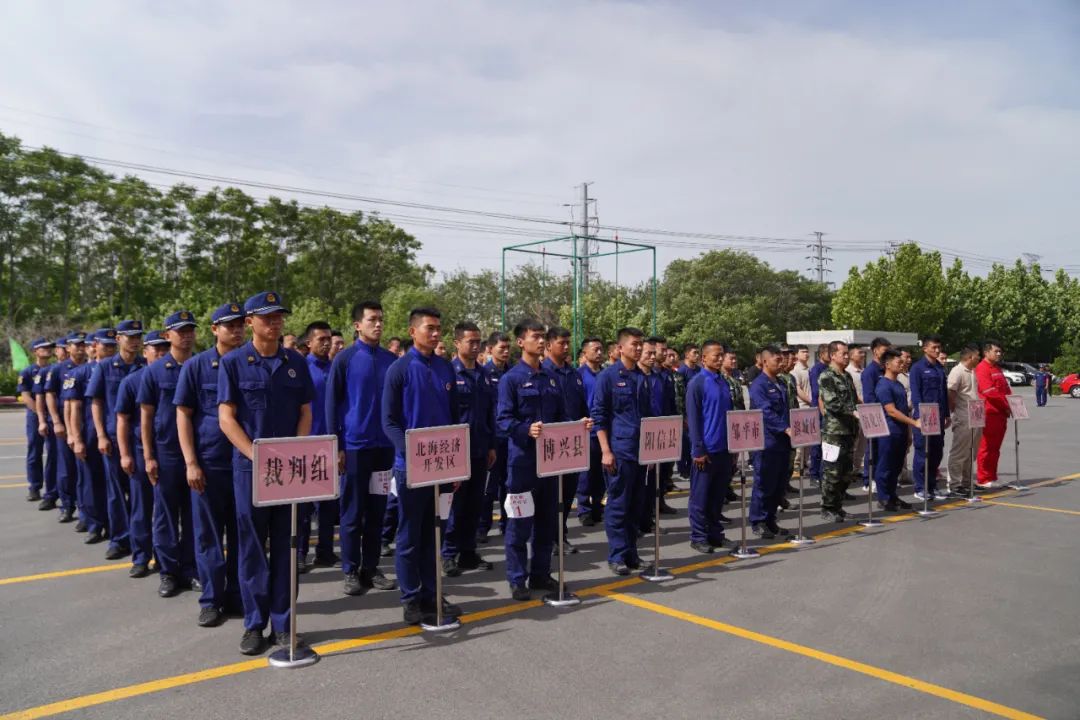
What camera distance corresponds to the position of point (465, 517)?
692 cm

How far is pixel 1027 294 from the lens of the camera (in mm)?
55188

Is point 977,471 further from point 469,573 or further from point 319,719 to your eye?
point 319,719

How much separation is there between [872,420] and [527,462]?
5044 millimetres

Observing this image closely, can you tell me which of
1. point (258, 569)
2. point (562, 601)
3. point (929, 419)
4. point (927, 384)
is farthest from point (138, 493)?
point (927, 384)

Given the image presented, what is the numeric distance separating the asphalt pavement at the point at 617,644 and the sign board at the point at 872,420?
1.57 meters

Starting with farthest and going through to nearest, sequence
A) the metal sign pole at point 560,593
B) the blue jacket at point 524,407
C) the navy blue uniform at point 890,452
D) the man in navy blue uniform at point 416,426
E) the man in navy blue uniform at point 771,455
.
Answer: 1. the navy blue uniform at point 890,452
2. the man in navy blue uniform at point 771,455
3. the blue jacket at point 524,407
4. the metal sign pole at point 560,593
5. the man in navy blue uniform at point 416,426

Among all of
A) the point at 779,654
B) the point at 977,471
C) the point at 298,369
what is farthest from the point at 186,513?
the point at 977,471

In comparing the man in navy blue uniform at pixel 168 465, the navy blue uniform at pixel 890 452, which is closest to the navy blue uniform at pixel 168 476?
the man in navy blue uniform at pixel 168 465

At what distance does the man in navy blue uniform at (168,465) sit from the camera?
600 cm

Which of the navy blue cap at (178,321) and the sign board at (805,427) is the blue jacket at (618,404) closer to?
the sign board at (805,427)

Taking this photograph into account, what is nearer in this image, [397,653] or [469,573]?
[397,653]

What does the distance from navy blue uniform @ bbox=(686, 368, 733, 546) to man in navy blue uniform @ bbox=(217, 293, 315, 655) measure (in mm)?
3987

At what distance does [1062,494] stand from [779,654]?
8359 mm

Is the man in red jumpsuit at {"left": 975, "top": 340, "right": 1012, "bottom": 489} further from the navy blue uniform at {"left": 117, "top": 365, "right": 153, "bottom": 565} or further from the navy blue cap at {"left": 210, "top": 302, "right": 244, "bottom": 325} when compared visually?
the navy blue uniform at {"left": 117, "top": 365, "right": 153, "bottom": 565}
